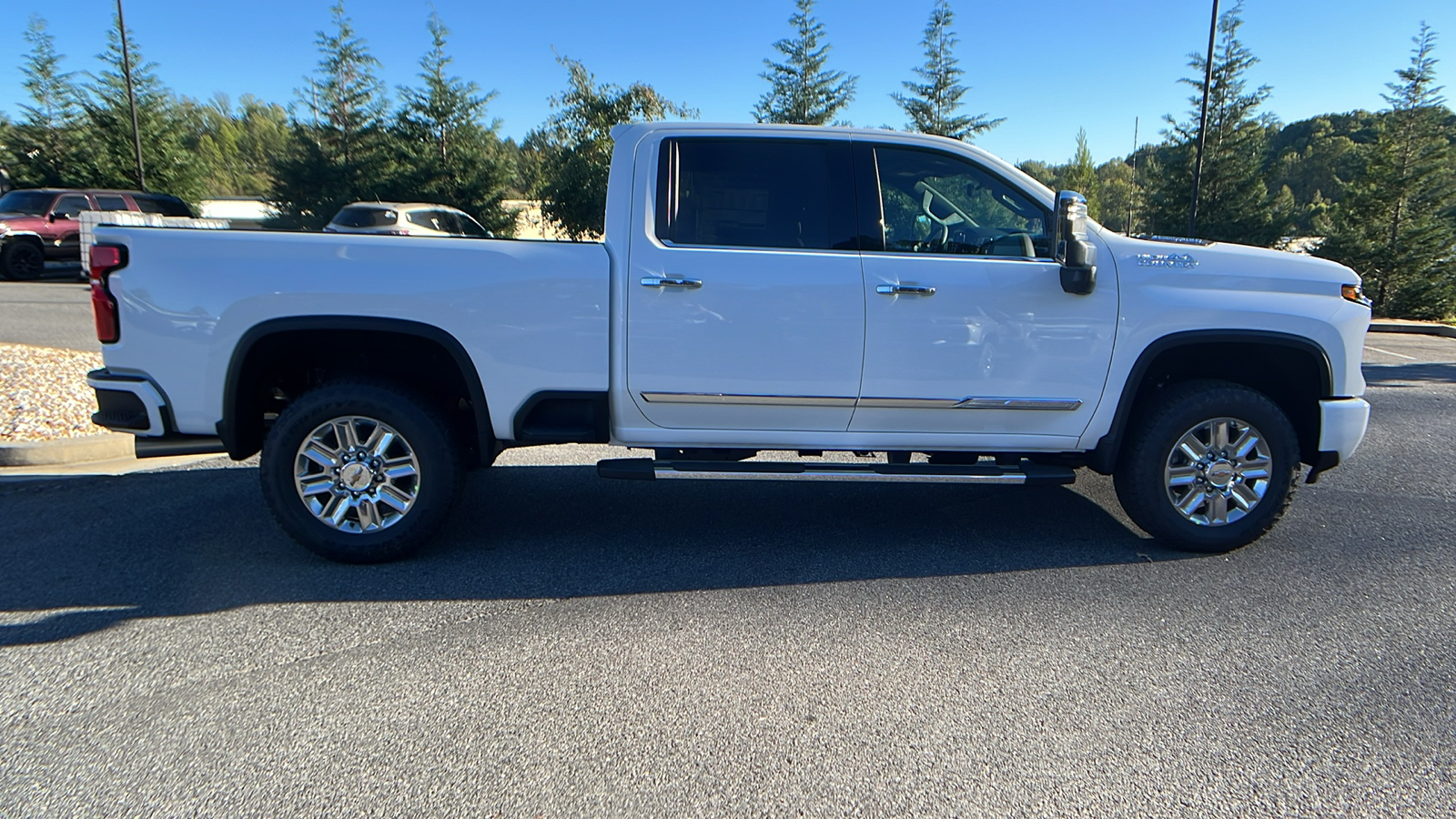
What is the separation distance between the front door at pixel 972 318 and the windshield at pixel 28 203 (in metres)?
22.2

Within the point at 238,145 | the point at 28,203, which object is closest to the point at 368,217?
the point at 28,203

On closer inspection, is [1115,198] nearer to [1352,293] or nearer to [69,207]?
[69,207]

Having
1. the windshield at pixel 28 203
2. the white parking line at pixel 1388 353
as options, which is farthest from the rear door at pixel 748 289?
the windshield at pixel 28 203

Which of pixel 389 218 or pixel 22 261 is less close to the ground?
pixel 389 218

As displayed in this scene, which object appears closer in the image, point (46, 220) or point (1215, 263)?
point (1215, 263)

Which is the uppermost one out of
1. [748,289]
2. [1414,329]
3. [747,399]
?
[748,289]

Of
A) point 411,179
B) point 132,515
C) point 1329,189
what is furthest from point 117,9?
point 1329,189

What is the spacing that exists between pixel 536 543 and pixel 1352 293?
4335 mm

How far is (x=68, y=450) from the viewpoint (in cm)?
619

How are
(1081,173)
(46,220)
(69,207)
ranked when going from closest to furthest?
(46,220) → (69,207) → (1081,173)

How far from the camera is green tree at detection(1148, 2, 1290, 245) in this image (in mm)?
26453

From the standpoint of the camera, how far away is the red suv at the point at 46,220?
1928 centimetres

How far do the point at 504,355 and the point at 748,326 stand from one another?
1153 mm

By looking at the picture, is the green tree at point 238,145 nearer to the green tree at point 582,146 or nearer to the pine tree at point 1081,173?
the green tree at point 582,146
